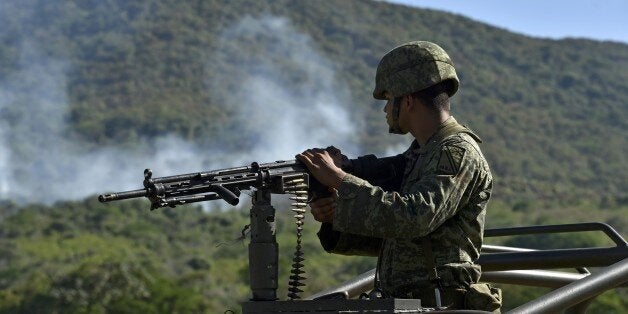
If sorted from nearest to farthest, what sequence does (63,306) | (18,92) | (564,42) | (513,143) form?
(63,306), (18,92), (513,143), (564,42)

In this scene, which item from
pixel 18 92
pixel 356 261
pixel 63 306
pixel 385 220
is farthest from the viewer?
pixel 18 92

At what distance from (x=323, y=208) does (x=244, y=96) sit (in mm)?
122641

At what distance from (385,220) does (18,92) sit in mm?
112342

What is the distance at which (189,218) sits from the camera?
88500 millimetres

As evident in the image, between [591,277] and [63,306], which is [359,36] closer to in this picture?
[63,306]

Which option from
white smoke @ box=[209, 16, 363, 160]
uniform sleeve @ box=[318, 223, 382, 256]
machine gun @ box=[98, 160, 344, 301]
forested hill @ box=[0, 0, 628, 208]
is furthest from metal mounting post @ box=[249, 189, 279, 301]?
white smoke @ box=[209, 16, 363, 160]

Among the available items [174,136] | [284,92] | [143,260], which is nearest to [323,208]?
[143,260]

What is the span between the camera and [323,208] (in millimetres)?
6418

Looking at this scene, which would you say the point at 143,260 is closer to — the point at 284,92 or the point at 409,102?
the point at 409,102

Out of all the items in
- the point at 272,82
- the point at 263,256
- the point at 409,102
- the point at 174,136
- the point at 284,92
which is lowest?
the point at 263,256

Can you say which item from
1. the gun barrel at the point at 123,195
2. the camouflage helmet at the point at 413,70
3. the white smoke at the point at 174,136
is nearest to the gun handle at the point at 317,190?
the camouflage helmet at the point at 413,70

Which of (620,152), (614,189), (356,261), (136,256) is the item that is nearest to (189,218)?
(136,256)

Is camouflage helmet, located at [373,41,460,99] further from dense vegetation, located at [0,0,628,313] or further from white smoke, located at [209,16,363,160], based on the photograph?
white smoke, located at [209,16,363,160]

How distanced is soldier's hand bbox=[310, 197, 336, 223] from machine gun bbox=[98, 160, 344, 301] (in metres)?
0.25
